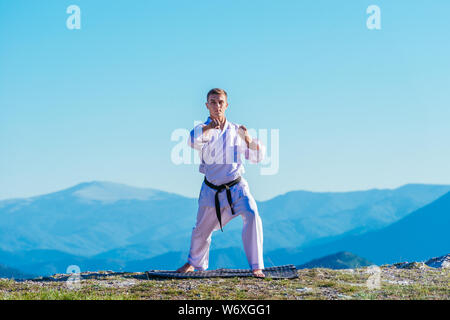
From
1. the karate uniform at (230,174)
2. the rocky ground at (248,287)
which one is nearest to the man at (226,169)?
the karate uniform at (230,174)

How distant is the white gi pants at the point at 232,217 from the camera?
10.3 m

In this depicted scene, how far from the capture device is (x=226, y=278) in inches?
395

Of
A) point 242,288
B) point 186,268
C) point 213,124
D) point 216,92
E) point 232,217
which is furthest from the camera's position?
point 186,268

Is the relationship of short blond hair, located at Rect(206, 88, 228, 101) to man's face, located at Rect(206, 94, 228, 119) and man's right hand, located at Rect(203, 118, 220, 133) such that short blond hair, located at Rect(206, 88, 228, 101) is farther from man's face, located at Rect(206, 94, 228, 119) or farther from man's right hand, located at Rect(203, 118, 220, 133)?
man's right hand, located at Rect(203, 118, 220, 133)

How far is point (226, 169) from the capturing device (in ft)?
34.0

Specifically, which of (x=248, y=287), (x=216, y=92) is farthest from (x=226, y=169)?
(x=248, y=287)

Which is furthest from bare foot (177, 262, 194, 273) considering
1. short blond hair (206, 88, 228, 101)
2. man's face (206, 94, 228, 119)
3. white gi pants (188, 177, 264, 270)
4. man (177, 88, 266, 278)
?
short blond hair (206, 88, 228, 101)

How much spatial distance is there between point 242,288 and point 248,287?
0.14 m

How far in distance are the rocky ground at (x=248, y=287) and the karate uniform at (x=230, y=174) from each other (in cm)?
81

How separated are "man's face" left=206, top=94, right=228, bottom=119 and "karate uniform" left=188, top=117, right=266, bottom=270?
0.71 feet

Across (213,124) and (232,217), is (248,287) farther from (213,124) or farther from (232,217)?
(213,124)

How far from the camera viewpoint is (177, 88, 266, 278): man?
10.2 metres

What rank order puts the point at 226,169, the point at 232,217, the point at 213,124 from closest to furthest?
the point at 213,124, the point at 226,169, the point at 232,217
